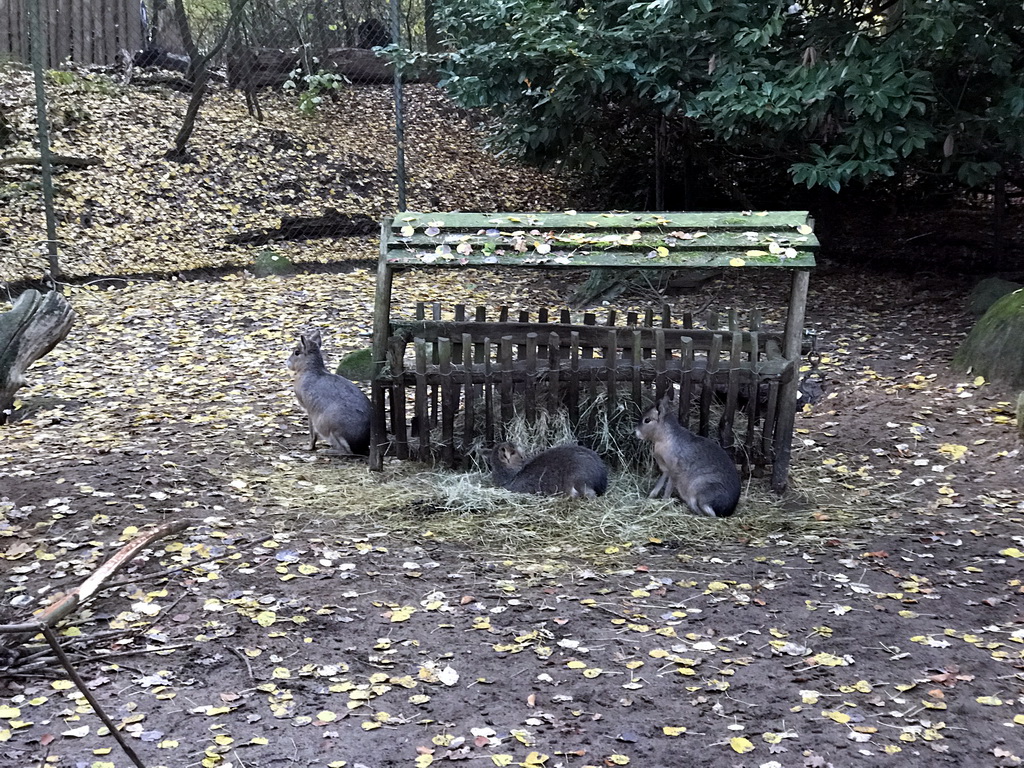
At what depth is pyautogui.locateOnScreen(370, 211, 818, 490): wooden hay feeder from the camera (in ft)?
21.7

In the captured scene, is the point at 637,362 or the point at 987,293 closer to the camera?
the point at 637,362

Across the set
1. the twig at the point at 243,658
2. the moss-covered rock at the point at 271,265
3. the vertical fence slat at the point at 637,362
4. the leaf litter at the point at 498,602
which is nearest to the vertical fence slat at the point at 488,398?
the leaf litter at the point at 498,602

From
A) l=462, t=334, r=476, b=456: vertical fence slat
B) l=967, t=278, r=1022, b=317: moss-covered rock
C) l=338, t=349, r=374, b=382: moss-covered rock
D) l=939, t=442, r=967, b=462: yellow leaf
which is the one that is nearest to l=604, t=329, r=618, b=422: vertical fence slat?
l=462, t=334, r=476, b=456: vertical fence slat

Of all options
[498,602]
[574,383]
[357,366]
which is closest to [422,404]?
[574,383]

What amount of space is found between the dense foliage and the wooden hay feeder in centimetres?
278

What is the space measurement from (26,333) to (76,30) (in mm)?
10877

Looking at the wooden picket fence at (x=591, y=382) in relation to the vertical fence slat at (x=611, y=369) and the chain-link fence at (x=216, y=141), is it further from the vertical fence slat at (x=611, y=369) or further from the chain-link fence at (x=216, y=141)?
the chain-link fence at (x=216, y=141)

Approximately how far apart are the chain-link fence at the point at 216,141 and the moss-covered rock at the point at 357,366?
153 inches

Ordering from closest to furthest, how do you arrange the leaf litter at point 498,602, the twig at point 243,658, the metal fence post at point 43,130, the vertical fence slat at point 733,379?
1. the leaf litter at point 498,602
2. the twig at point 243,658
3. the vertical fence slat at point 733,379
4. the metal fence post at point 43,130

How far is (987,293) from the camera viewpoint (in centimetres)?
1089

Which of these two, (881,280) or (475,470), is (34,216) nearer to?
(475,470)

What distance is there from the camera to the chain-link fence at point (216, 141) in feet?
42.0

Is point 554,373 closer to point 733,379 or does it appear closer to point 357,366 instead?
point 733,379

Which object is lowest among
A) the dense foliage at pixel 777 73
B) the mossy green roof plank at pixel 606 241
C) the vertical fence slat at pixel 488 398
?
the vertical fence slat at pixel 488 398
